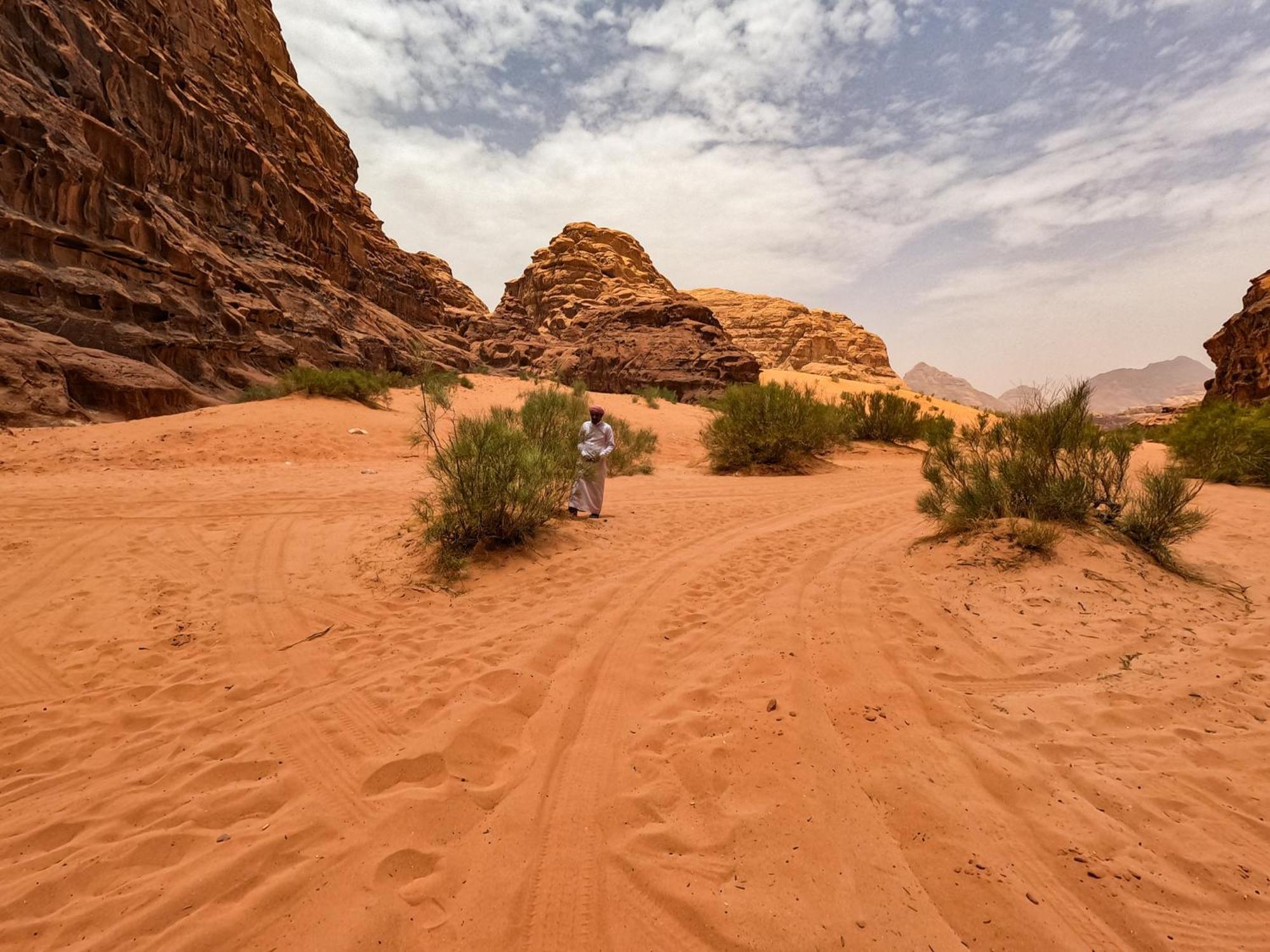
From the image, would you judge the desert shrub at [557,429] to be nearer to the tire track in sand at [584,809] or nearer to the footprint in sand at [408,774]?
the tire track in sand at [584,809]

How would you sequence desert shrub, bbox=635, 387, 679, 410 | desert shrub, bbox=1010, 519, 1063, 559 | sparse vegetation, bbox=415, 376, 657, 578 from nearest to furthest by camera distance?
desert shrub, bbox=1010, 519, 1063, 559 < sparse vegetation, bbox=415, 376, 657, 578 < desert shrub, bbox=635, 387, 679, 410

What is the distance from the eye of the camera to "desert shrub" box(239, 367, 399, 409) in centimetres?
1384

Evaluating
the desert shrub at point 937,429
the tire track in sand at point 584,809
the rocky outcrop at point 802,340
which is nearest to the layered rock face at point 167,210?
the tire track in sand at point 584,809

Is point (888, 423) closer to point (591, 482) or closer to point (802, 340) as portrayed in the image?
point (591, 482)

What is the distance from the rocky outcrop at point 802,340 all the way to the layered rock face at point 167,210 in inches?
1497

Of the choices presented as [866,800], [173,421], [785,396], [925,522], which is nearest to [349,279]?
[173,421]

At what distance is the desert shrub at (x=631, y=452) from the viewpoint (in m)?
10.2

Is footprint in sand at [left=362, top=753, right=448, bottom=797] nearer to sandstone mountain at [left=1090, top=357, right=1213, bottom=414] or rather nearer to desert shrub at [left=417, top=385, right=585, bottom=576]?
desert shrub at [left=417, top=385, right=585, bottom=576]

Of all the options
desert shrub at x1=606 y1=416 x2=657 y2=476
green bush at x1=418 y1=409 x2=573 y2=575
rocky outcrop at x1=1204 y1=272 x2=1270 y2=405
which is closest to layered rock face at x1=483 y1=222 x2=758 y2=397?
desert shrub at x1=606 y1=416 x2=657 y2=476

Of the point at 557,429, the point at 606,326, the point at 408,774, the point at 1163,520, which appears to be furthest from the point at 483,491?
the point at 606,326

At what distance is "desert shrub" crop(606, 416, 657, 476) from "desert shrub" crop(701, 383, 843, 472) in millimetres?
1393

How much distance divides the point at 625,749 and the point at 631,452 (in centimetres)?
860

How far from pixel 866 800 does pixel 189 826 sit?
2625 mm

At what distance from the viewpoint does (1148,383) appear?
180125 mm
